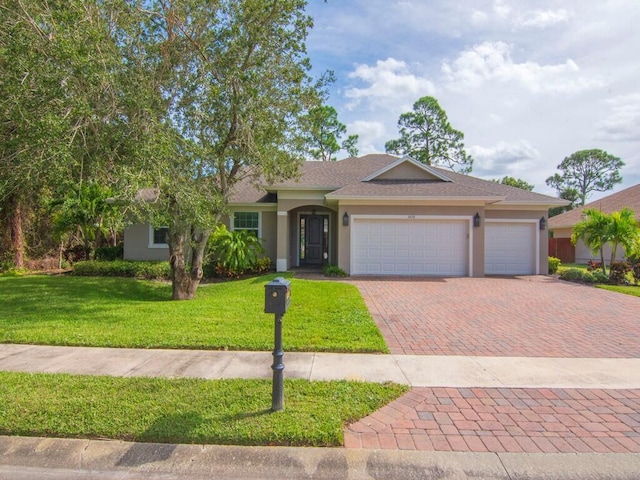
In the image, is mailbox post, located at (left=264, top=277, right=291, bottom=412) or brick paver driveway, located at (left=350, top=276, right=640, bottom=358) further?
brick paver driveway, located at (left=350, top=276, right=640, bottom=358)

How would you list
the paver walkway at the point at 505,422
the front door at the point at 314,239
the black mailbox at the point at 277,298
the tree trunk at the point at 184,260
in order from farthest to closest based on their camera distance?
1. the front door at the point at 314,239
2. the tree trunk at the point at 184,260
3. the black mailbox at the point at 277,298
4. the paver walkway at the point at 505,422

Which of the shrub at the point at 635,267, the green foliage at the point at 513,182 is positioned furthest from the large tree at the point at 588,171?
the shrub at the point at 635,267

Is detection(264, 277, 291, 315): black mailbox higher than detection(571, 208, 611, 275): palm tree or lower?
lower

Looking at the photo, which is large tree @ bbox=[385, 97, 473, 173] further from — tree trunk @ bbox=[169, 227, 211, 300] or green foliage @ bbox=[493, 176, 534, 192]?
tree trunk @ bbox=[169, 227, 211, 300]

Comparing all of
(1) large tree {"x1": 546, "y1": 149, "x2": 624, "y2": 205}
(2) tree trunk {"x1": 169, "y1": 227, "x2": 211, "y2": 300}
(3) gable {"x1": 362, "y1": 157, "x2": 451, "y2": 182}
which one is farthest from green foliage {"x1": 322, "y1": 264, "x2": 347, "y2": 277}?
(1) large tree {"x1": 546, "y1": 149, "x2": 624, "y2": 205}

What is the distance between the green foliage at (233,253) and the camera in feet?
45.1

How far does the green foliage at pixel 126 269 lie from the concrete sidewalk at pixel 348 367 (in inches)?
329

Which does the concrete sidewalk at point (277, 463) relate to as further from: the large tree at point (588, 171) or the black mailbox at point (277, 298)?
the large tree at point (588, 171)

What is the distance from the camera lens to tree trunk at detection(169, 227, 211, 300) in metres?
9.48

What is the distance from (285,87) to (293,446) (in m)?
8.61

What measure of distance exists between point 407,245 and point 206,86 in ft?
29.8

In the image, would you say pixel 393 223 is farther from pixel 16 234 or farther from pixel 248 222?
pixel 16 234

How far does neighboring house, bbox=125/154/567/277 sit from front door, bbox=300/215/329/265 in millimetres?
48

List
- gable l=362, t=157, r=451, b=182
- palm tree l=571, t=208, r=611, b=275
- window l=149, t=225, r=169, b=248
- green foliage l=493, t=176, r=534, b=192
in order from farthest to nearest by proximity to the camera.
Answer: green foliage l=493, t=176, r=534, b=192 < window l=149, t=225, r=169, b=248 < gable l=362, t=157, r=451, b=182 < palm tree l=571, t=208, r=611, b=275
